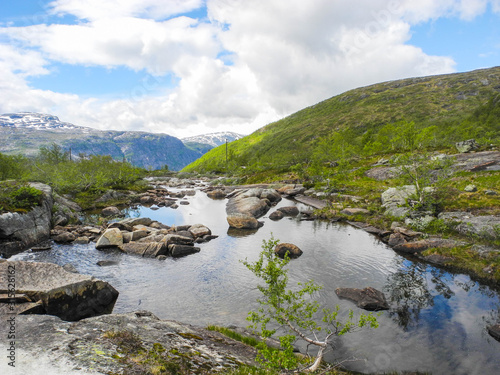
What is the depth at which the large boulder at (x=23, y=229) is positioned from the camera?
76.2 feet

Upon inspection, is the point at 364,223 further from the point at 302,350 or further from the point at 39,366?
the point at 39,366

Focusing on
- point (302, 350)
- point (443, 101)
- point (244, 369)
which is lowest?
point (302, 350)

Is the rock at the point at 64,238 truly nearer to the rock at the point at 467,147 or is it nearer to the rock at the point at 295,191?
the rock at the point at 295,191

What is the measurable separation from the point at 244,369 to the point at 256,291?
9.79 meters

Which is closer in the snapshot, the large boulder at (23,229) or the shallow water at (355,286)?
the shallow water at (355,286)

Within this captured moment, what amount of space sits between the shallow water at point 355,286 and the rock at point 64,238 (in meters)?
1.67

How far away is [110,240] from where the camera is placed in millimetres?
25953

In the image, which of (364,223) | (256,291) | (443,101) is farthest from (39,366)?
(443,101)

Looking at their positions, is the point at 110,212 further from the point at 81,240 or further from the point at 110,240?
the point at 110,240

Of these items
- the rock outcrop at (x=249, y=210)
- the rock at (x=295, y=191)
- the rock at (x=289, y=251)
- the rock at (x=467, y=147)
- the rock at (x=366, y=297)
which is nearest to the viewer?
the rock at (x=366, y=297)

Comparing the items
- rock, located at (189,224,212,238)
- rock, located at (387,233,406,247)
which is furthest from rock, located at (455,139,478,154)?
rock, located at (189,224,212,238)

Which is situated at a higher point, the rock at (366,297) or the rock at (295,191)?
the rock at (295,191)

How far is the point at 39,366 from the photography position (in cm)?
668

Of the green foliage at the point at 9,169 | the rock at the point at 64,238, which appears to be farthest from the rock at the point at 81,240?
the green foliage at the point at 9,169
